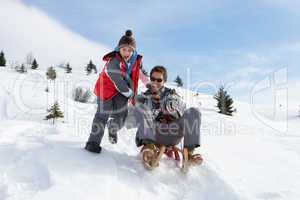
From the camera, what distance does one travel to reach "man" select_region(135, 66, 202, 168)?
9.59ft

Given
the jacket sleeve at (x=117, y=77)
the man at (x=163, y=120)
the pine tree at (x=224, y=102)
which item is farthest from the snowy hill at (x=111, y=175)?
the pine tree at (x=224, y=102)

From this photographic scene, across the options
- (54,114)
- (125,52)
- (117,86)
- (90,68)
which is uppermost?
(90,68)

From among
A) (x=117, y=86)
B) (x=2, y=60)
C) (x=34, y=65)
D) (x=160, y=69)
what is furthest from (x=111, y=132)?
(x=34, y=65)

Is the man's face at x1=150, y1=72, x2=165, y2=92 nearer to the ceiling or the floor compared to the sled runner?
nearer to the ceiling

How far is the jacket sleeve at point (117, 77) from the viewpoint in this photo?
3098 mm

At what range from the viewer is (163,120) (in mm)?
3189

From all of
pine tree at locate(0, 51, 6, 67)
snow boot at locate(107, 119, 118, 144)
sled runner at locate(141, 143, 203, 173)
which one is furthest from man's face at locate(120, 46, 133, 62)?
pine tree at locate(0, 51, 6, 67)

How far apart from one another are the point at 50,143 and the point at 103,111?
2.12 ft

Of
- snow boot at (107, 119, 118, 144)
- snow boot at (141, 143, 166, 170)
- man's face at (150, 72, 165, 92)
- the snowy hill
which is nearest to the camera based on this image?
the snowy hill

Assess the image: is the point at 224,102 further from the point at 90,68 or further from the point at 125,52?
the point at 90,68

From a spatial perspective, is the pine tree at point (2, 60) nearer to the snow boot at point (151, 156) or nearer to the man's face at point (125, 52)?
the man's face at point (125, 52)

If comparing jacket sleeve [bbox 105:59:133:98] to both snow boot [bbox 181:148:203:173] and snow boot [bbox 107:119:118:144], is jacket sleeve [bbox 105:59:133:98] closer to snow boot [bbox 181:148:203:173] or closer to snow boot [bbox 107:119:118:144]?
snow boot [bbox 107:119:118:144]

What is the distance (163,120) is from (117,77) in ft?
2.27

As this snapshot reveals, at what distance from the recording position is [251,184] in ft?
8.82
